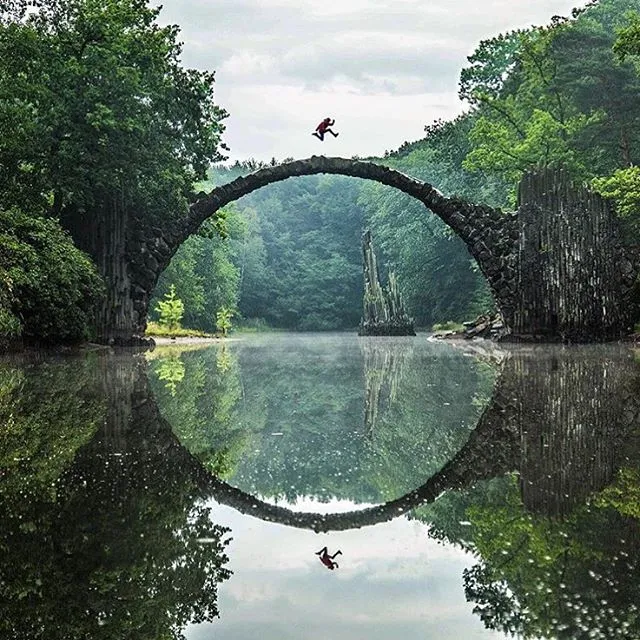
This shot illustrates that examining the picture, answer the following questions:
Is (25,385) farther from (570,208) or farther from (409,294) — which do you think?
(409,294)

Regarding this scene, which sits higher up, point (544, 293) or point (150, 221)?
point (150, 221)

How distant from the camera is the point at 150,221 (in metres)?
21.9

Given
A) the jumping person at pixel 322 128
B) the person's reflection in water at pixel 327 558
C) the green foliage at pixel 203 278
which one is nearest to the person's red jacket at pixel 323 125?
the jumping person at pixel 322 128

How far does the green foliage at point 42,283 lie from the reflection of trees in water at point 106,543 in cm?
1046

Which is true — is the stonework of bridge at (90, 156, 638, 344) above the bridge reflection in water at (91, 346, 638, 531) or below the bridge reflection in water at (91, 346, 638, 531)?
above

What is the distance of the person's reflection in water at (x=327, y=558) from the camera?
9.56 ft

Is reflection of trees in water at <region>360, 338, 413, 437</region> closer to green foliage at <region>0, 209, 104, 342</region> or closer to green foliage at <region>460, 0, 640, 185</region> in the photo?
green foliage at <region>0, 209, 104, 342</region>

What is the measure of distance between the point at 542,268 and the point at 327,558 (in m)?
19.4

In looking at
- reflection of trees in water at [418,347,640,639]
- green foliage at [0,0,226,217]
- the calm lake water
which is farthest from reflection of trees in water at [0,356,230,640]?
green foliage at [0,0,226,217]

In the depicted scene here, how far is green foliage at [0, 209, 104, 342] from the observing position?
15.5 metres

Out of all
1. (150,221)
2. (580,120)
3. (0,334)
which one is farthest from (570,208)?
(0,334)

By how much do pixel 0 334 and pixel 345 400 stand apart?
8915 mm

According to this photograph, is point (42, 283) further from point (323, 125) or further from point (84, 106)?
point (323, 125)

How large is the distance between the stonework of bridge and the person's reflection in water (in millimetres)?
18615
